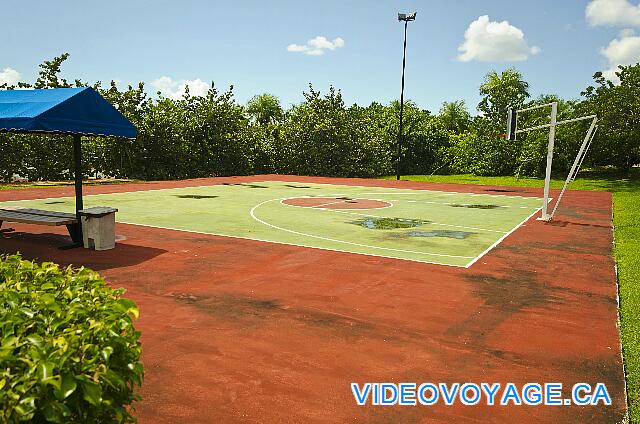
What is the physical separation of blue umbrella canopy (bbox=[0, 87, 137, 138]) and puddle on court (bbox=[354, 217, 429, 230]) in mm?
6810

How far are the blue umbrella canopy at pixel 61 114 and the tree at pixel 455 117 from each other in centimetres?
6786

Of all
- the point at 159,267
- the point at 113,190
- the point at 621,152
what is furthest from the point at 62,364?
the point at 621,152

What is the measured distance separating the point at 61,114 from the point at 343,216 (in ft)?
29.4

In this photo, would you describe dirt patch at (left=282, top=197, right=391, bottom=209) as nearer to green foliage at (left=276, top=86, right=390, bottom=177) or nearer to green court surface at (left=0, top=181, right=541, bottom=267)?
green court surface at (left=0, top=181, right=541, bottom=267)

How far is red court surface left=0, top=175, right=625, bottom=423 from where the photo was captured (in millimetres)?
4711

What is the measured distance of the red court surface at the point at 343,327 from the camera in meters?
4.71

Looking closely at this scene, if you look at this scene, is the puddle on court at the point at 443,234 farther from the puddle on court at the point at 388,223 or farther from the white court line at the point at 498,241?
the puddle on court at the point at 388,223

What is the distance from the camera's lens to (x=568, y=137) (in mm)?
36156

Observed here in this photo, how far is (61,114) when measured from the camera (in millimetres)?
9711

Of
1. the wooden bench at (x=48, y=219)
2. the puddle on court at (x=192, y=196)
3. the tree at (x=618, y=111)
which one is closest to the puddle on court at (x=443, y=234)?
the wooden bench at (x=48, y=219)

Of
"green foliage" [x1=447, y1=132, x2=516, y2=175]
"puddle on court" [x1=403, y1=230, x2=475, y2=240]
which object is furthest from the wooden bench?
"green foliage" [x1=447, y1=132, x2=516, y2=175]

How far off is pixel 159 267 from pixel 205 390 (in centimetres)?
491

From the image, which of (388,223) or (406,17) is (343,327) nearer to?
(388,223)

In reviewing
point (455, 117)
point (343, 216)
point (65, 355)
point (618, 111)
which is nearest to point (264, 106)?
point (455, 117)
